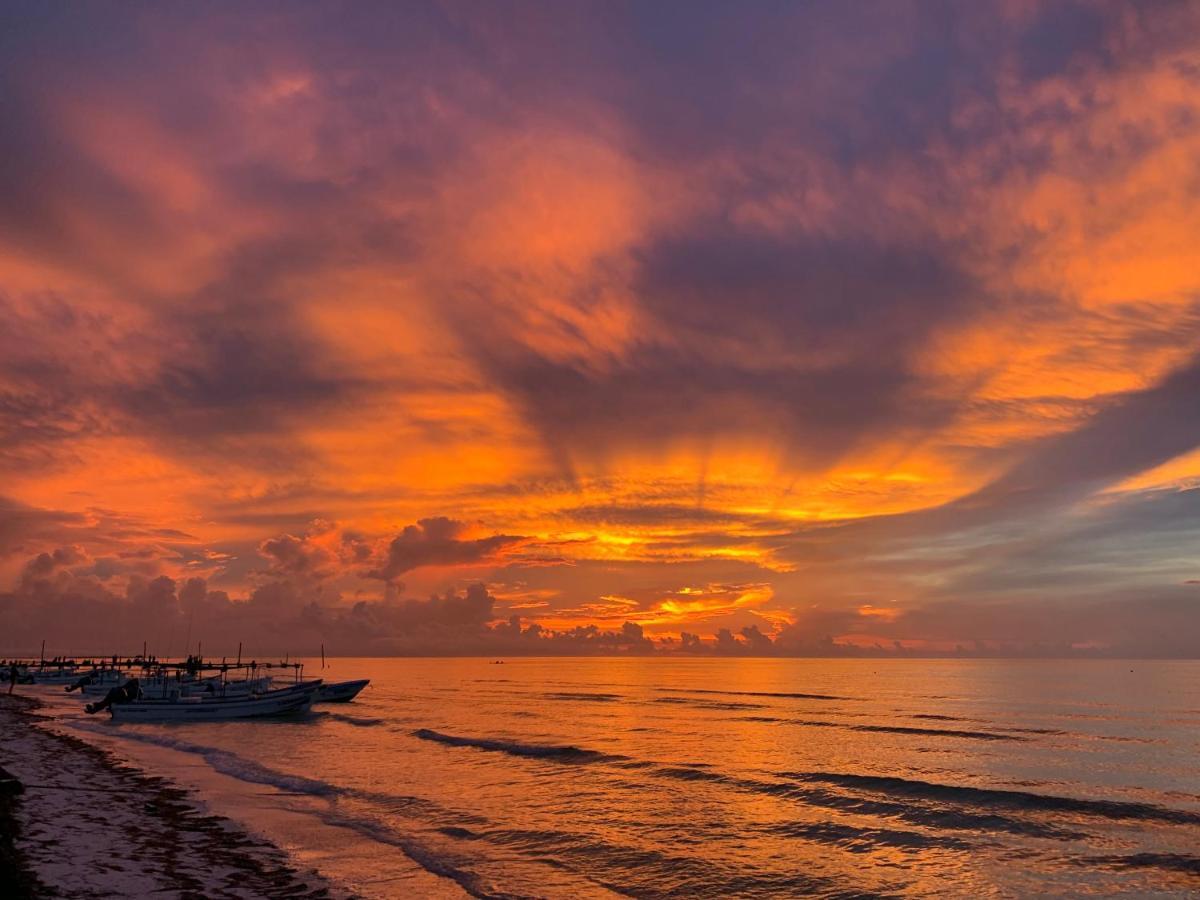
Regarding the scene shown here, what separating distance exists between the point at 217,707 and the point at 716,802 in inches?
2369

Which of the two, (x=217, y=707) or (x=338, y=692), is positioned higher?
(x=217, y=707)

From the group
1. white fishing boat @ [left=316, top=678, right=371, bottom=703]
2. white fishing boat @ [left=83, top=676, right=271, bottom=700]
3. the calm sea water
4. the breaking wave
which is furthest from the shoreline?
white fishing boat @ [left=316, top=678, right=371, bottom=703]

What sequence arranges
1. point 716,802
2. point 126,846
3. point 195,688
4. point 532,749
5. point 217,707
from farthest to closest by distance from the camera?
point 195,688 < point 217,707 < point 532,749 < point 716,802 < point 126,846

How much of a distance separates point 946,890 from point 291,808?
2519 centimetres

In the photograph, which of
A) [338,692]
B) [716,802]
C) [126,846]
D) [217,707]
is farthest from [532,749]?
[338,692]

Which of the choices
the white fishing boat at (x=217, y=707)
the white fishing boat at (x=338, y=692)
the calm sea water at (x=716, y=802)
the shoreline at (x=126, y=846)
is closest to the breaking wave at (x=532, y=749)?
the calm sea water at (x=716, y=802)

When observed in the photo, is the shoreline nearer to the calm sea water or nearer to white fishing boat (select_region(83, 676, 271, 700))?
the calm sea water

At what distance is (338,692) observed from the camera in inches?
3880

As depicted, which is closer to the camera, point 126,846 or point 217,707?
point 126,846

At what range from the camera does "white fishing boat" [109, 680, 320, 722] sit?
7400cm

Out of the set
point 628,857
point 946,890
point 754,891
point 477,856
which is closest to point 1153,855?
point 946,890

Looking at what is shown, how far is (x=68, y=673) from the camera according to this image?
177375 millimetres

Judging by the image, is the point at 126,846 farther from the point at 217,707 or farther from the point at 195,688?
the point at 195,688

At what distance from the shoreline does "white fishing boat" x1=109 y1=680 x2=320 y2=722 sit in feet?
138
